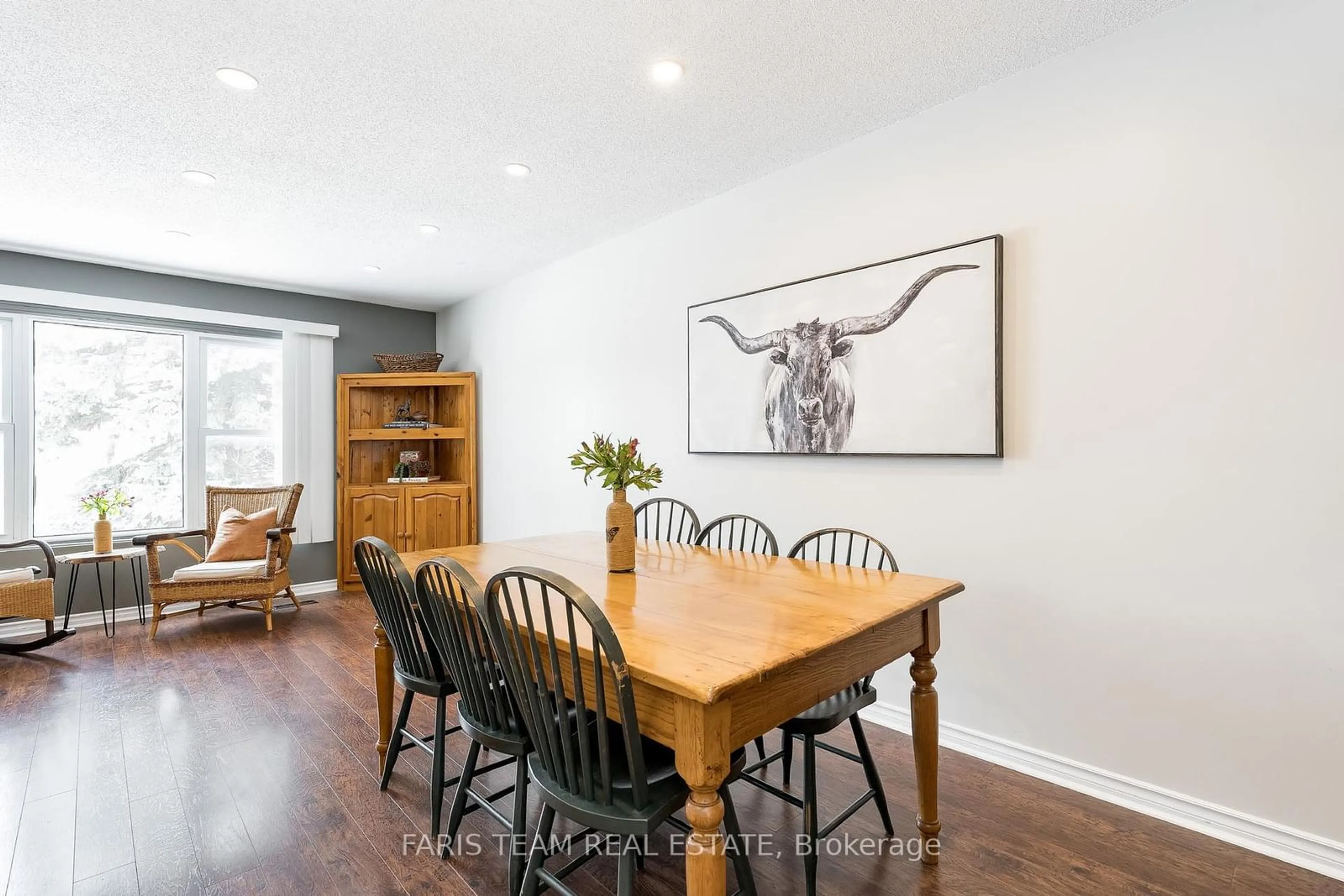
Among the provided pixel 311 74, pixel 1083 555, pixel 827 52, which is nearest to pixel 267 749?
pixel 311 74

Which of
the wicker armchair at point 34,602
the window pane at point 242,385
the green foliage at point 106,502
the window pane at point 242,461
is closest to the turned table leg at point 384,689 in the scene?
the wicker armchair at point 34,602

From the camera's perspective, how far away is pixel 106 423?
4613mm

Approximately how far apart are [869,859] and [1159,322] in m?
1.84

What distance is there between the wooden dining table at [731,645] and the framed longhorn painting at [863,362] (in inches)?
29.6

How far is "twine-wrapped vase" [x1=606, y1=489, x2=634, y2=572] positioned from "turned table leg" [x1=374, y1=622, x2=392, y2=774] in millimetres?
863

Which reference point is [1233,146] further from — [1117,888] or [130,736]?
[130,736]

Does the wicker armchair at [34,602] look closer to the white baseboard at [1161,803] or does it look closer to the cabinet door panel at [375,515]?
the cabinet door panel at [375,515]

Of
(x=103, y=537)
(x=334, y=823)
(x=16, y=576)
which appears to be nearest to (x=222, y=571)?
(x=103, y=537)

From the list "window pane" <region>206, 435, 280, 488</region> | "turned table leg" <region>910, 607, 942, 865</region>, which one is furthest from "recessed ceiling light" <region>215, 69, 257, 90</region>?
"window pane" <region>206, 435, 280, 488</region>

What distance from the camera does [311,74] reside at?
227 centimetres

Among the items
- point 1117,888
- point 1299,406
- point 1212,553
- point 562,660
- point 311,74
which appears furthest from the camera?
point 311,74

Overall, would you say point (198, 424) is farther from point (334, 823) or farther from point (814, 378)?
point (814, 378)

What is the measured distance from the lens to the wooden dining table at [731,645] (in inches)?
46.9

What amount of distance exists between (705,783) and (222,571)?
14.2 ft
